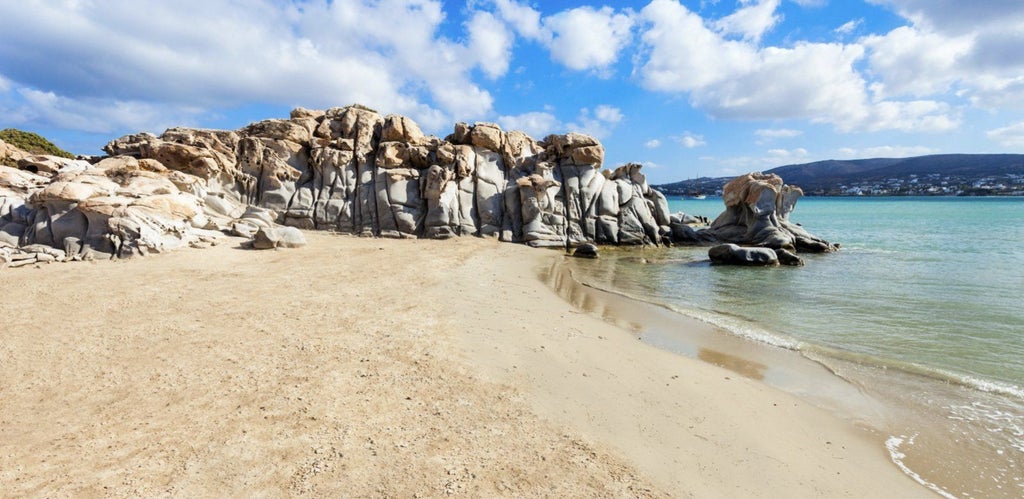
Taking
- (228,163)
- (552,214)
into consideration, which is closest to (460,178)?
(552,214)

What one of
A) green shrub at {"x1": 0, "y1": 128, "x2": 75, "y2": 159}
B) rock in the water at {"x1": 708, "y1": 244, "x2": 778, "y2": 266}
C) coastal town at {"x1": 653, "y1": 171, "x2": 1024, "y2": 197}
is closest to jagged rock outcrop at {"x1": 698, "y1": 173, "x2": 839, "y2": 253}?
rock in the water at {"x1": 708, "y1": 244, "x2": 778, "y2": 266}

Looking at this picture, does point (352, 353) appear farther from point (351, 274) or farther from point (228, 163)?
point (228, 163)

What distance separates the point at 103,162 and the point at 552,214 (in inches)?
853

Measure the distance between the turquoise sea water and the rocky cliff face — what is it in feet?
17.5

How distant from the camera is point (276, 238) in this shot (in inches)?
659

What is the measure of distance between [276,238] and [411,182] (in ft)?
32.8

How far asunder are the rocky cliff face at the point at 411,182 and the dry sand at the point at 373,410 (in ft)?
43.8

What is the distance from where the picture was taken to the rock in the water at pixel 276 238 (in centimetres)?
1645

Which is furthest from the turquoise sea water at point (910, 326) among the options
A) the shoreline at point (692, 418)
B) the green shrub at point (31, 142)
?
the green shrub at point (31, 142)

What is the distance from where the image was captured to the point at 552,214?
85.7 ft

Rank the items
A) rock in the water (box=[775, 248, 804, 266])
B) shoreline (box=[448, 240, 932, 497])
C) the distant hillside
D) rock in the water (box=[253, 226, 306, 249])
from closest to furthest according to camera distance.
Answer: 1. shoreline (box=[448, 240, 932, 497])
2. rock in the water (box=[253, 226, 306, 249])
3. rock in the water (box=[775, 248, 804, 266])
4. the distant hillside

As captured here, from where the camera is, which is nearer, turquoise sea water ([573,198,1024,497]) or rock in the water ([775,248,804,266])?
turquoise sea water ([573,198,1024,497])

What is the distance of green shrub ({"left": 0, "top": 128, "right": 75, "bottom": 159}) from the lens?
2798 cm

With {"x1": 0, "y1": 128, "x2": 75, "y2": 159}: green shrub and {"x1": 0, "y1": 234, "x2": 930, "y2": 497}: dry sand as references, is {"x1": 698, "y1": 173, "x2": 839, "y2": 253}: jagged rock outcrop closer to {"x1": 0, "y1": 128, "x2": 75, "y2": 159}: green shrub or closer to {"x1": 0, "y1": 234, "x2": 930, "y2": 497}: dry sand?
{"x1": 0, "y1": 234, "x2": 930, "y2": 497}: dry sand
